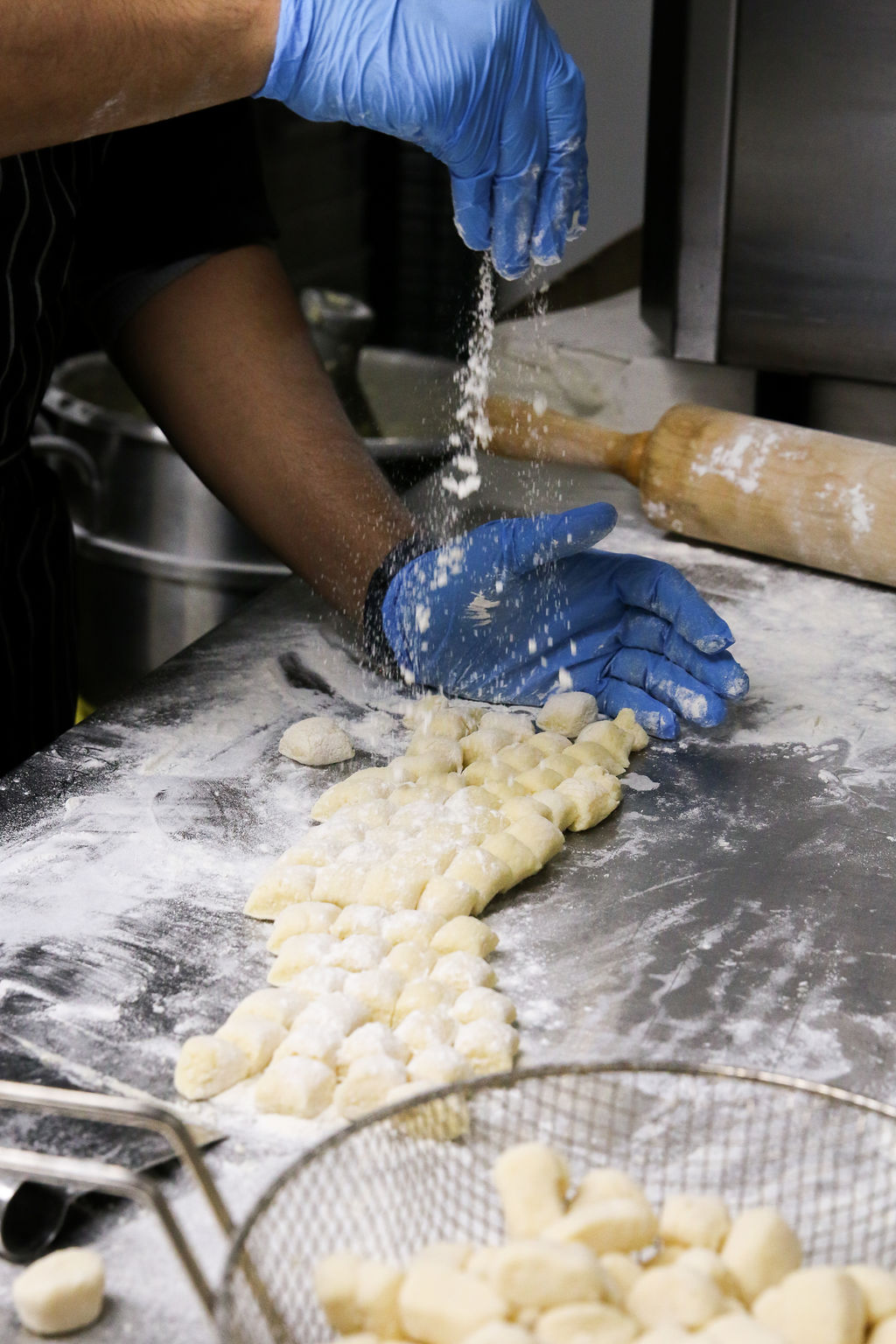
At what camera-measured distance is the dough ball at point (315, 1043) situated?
3.67 ft

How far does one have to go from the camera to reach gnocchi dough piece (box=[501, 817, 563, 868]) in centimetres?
142

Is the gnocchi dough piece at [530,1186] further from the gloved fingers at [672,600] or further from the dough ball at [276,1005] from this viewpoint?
the gloved fingers at [672,600]

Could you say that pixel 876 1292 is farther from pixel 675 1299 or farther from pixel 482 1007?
pixel 482 1007

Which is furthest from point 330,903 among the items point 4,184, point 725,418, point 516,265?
point 725,418

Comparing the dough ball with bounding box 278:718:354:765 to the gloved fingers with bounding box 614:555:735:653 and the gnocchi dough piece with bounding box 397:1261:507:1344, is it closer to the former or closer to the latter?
the gloved fingers with bounding box 614:555:735:653

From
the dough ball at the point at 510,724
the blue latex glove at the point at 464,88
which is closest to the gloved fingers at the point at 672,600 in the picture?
the dough ball at the point at 510,724

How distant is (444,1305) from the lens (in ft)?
2.39

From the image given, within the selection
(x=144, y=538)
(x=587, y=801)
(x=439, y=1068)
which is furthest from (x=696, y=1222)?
(x=144, y=538)

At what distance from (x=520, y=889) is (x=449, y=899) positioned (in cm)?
12

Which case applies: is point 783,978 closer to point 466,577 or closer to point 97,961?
point 97,961

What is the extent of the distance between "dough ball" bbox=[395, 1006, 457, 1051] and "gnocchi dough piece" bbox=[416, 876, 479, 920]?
16cm

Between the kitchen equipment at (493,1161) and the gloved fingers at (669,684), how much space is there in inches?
28.9

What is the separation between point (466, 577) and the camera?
184 cm

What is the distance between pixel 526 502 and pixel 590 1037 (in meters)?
1.40
